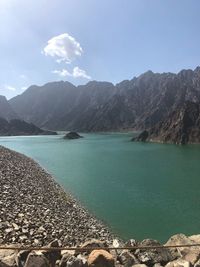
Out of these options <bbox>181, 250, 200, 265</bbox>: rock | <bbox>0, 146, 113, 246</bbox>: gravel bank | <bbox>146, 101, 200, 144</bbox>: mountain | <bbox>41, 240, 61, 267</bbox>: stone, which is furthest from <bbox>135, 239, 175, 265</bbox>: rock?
<bbox>146, 101, 200, 144</bbox>: mountain

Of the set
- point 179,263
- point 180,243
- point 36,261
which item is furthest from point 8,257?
point 180,243

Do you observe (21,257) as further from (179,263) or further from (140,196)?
(140,196)

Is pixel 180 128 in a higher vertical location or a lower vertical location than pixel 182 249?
higher

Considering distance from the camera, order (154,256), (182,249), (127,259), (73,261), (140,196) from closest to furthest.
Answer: (73,261), (127,259), (154,256), (182,249), (140,196)

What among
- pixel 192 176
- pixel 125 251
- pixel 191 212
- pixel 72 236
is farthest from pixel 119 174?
pixel 125 251

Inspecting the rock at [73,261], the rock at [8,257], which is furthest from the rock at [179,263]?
the rock at [8,257]

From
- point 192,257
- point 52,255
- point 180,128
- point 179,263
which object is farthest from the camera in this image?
point 180,128

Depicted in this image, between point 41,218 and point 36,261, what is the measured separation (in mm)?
14811

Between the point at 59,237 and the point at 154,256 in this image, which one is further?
the point at 59,237

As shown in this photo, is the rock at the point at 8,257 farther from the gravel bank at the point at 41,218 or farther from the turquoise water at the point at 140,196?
the turquoise water at the point at 140,196

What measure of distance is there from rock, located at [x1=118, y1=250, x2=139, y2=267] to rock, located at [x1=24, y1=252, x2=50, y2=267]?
2822 mm

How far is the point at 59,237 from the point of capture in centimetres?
2156

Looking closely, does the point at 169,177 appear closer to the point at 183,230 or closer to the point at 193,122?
the point at 183,230

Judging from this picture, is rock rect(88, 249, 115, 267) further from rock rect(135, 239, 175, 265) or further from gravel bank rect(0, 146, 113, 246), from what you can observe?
gravel bank rect(0, 146, 113, 246)
